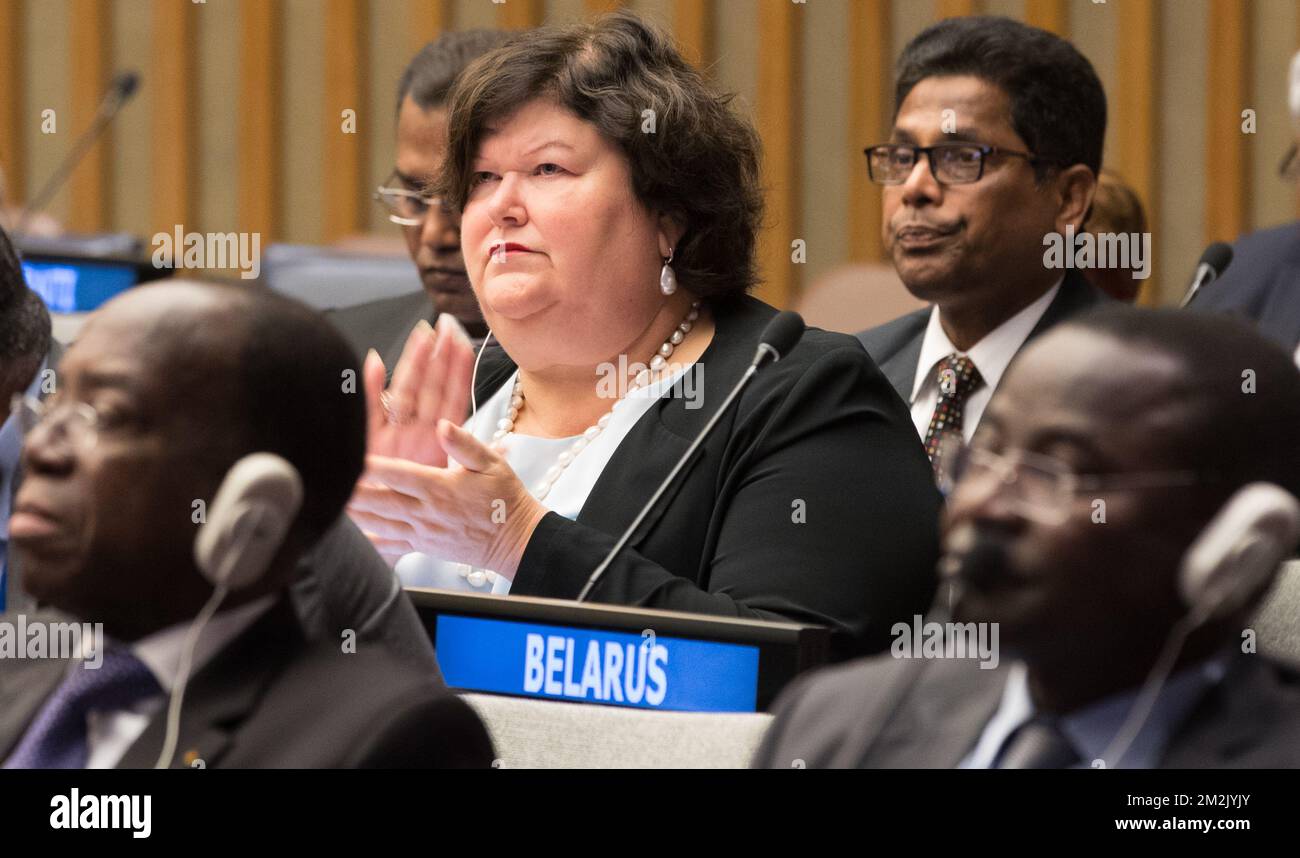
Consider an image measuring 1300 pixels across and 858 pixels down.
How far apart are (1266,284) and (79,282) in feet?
6.83

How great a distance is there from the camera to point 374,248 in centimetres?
440

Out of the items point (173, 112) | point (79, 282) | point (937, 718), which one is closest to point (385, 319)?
point (79, 282)

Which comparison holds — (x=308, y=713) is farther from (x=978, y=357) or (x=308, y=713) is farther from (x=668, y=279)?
(x=978, y=357)

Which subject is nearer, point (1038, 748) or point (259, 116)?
point (1038, 748)

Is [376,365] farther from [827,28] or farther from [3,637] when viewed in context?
[827,28]

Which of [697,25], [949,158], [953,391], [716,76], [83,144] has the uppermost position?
[697,25]

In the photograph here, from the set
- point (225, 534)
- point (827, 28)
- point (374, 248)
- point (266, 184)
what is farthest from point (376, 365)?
point (266, 184)

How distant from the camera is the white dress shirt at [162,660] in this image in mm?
1076

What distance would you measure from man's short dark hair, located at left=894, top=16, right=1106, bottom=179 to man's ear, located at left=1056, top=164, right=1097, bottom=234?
0.06 ft

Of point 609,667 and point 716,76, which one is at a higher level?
point 716,76

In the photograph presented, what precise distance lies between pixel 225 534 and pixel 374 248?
Result: 11.3 ft

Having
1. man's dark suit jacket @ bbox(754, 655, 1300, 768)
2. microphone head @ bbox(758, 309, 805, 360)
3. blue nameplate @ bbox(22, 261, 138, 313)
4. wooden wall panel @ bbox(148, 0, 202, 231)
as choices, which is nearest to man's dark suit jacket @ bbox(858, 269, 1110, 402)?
microphone head @ bbox(758, 309, 805, 360)

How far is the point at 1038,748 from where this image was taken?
984mm

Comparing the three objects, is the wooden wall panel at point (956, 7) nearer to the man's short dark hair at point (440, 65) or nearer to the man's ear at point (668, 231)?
the man's short dark hair at point (440, 65)
